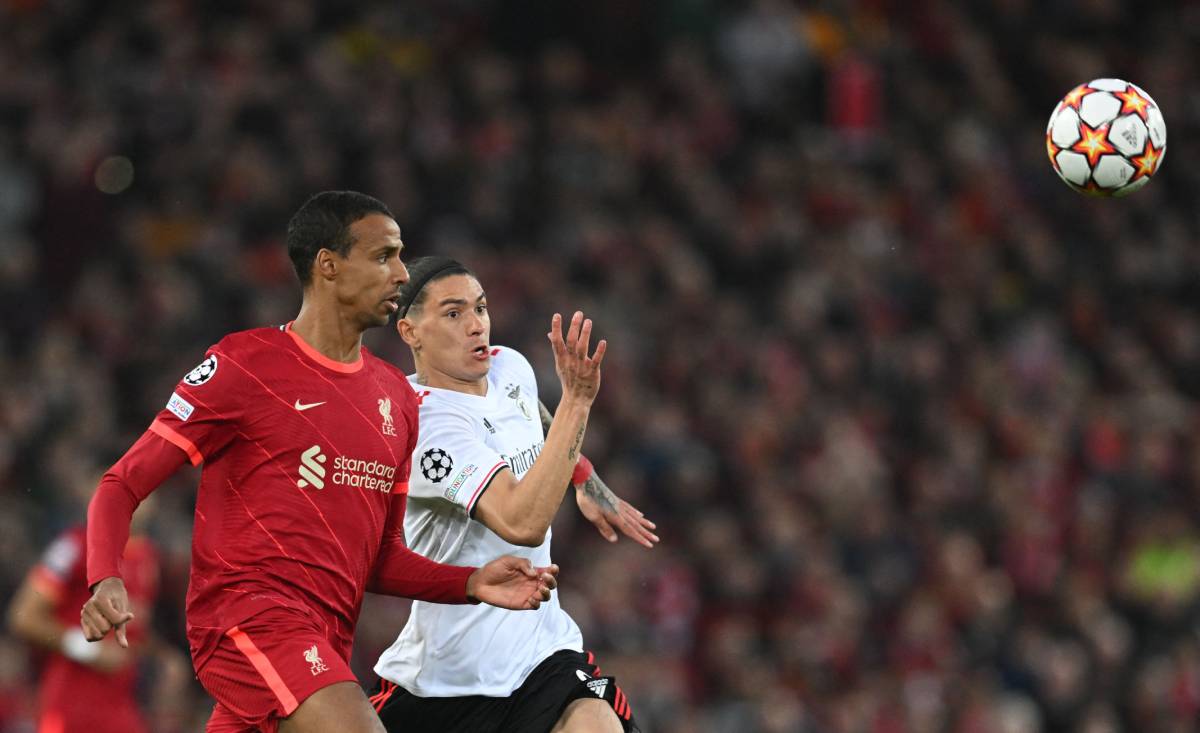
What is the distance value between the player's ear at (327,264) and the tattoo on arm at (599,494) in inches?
53.8

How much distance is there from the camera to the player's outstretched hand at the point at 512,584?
5277 millimetres

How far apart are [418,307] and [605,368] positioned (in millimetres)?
7486

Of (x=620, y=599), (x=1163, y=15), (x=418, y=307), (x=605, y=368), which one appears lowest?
(x=620, y=599)

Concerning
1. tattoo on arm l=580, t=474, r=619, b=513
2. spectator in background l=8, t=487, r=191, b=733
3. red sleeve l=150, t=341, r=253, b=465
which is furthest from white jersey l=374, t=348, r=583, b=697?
spectator in background l=8, t=487, r=191, b=733

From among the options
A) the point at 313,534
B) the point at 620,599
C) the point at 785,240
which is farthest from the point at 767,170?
the point at 313,534

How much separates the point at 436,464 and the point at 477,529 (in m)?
0.34

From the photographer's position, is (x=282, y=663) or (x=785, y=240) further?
(x=785, y=240)

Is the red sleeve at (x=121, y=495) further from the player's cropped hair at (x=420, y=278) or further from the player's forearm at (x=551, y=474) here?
the player's cropped hair at (x=420, y=278)

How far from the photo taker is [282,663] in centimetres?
496

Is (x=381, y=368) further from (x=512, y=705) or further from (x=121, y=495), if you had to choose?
(x=512, y=705)

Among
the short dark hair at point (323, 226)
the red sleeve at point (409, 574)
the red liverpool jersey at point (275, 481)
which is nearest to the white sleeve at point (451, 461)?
the red sleeve at point (409, 574)

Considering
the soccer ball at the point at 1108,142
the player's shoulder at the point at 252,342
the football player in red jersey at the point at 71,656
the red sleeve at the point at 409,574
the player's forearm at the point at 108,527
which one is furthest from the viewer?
the football player in red jersey at the point at 71,656

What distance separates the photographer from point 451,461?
18.5ft

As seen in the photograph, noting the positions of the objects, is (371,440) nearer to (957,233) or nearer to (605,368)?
(605,368)
